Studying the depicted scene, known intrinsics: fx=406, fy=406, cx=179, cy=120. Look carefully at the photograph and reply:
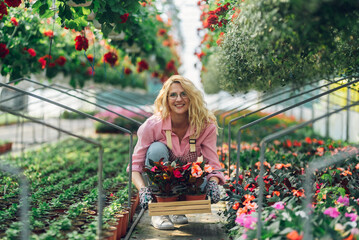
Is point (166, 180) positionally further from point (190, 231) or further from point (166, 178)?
point (190, 231)

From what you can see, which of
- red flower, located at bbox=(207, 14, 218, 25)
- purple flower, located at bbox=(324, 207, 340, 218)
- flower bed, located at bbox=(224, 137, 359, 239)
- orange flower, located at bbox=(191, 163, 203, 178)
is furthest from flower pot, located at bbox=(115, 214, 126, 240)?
red flower, located at bbox=(207, 14, 218, 25)

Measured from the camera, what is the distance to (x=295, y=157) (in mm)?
4168

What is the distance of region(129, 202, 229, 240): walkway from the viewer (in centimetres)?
268

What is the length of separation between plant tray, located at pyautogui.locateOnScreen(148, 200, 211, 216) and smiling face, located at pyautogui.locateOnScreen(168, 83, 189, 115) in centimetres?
71

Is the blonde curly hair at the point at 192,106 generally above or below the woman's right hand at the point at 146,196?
above

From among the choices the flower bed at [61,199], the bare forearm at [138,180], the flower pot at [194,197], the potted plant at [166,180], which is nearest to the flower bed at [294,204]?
the flower pot at [194,197]

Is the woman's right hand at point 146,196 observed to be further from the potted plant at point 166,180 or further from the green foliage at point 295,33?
the green foliage at point 295,33

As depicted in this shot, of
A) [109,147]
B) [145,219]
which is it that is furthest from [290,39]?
[109,147]

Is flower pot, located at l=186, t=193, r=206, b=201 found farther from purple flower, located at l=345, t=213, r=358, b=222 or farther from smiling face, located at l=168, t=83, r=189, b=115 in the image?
purple flower, located at l=345, t=213, r=358, b=222

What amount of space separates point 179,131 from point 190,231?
73 centimetres

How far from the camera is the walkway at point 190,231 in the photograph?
8.79 ft

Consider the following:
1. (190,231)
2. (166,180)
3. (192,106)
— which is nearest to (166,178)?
(166,180)

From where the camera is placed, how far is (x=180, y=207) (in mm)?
2533

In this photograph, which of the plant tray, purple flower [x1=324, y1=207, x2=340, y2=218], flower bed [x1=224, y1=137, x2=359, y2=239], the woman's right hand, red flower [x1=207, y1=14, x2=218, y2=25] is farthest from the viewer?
red flower [x1=207, y1=14, x2=218, y2=25]
